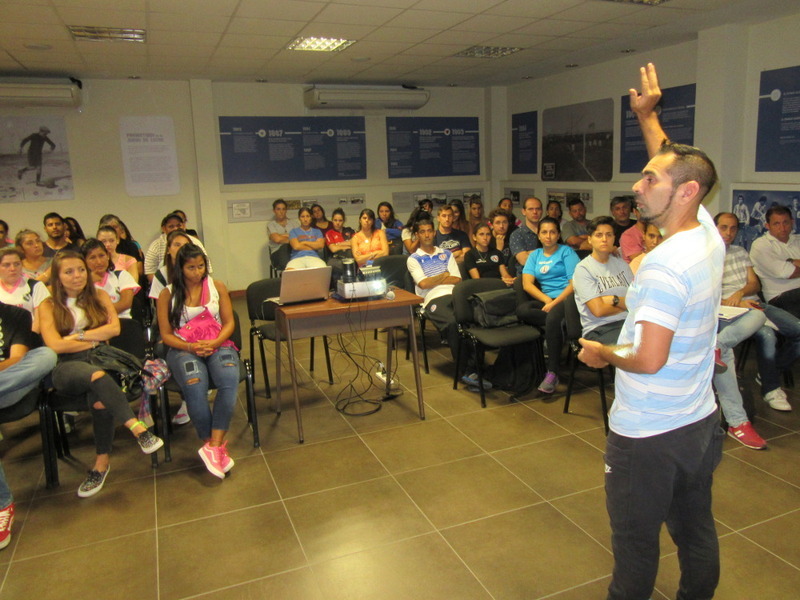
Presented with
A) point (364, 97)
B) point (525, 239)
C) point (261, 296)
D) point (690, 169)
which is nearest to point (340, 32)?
point (525, 239)

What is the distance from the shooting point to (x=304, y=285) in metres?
3.67

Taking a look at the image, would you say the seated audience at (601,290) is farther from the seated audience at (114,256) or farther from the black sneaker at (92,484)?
the seated audience at (114,256)

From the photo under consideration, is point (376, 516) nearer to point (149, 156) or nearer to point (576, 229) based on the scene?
point (576, 229)

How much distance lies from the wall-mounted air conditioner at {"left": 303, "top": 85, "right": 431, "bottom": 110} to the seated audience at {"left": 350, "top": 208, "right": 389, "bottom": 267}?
219 cm

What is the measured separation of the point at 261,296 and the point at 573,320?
7.48 feet

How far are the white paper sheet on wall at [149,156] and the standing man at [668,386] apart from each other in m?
7.50

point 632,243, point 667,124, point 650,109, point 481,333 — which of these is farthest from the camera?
point 667,124

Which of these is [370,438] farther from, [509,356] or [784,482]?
[784,482]

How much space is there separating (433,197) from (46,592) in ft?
25.7

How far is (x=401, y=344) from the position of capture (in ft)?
18.5

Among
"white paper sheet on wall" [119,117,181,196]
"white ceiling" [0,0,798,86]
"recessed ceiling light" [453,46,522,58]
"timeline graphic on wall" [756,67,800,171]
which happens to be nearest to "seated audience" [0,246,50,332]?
"white ceiling" [0,0,798,86]

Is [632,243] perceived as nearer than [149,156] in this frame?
Yes

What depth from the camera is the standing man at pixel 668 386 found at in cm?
152

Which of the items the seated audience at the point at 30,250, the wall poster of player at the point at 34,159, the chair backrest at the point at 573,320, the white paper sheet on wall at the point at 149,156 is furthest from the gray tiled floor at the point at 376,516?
the white paper sheet on wall at the point at 149,156
